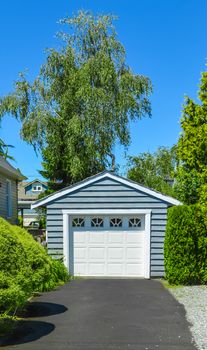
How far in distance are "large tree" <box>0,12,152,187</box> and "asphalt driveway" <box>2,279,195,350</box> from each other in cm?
1269

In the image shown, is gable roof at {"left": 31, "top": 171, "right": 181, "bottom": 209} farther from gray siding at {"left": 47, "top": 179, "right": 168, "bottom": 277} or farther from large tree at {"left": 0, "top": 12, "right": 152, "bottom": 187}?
large tree at {"left": 0, "top": 12, "right": 152, "bottom": 187}

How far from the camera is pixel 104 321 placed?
8766 mm

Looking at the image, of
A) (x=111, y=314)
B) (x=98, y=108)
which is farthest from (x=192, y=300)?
(x=98, y=108)

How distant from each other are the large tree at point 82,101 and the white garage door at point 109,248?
8123 millimetres

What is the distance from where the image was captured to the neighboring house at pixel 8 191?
20.0 meters

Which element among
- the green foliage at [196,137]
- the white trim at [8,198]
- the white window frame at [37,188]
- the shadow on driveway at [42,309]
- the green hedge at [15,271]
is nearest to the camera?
the green hedge at [15,271]

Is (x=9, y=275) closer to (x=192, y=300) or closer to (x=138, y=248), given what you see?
(x=192, y=300)

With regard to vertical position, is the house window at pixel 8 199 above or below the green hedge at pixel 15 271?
above

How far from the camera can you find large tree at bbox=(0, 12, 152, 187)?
2450cm

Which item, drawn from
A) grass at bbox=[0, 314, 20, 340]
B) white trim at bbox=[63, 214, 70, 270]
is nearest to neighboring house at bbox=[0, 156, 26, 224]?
white trim at bbox=[63, 214, 70, 270]

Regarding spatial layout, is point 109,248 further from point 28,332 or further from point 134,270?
point 28,332

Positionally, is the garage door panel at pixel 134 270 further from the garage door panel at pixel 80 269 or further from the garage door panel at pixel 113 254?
the garage door panel at pixel 80 269

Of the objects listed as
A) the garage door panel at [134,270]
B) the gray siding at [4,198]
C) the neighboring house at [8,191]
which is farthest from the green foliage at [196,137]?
the gray siding at [4,198]

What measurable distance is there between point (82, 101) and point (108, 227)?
10807 millimetres
